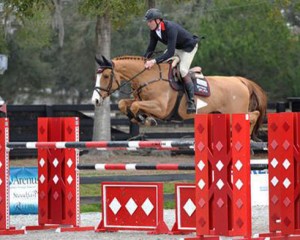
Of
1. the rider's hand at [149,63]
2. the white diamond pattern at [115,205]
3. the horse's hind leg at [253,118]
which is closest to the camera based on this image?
the white diamond pattern at [115,205]

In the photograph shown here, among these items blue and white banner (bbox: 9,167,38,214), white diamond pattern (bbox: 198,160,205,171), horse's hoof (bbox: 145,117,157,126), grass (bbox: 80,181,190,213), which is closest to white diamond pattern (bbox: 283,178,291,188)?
white diamond pattern (bbox: 198,160,205,171)

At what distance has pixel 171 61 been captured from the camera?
15094 millimetres

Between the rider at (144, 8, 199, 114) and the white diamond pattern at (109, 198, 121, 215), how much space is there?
2458 millimetres

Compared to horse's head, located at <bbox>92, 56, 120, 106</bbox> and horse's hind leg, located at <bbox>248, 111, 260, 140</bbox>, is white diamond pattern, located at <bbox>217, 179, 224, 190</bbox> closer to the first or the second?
horse's head, located at <bbox>92, 56, 120, 106</bbox>

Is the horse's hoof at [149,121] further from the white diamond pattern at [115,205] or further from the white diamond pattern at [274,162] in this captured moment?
the white diamond pattern at [274,162]

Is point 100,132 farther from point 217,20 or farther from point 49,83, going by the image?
point 49,83

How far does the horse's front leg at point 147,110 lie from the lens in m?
14.7

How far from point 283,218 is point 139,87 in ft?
15.3

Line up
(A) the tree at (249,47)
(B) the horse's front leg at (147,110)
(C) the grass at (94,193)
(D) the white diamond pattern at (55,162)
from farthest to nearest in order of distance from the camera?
(A) the tree at (249,47), (C) the grass at (94,193), (B) the horse's front leg at (147,110), (D) the white diamond pattern at (55,162)

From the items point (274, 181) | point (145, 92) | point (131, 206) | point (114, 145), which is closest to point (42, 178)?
point (131, 206)

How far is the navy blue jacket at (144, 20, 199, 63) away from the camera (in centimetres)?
1459

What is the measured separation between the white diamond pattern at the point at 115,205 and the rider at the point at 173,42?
246 cm

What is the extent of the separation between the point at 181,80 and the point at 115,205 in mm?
2824

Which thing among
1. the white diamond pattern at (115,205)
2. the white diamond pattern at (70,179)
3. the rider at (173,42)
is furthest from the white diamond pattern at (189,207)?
the rider at (173,42)
